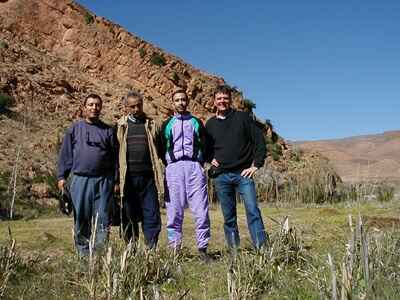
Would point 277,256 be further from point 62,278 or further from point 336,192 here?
point 336,192

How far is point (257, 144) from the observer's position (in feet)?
16.2

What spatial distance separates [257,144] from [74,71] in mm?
19485

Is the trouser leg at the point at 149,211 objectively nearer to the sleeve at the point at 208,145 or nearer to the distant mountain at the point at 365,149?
the sleeve at the point at 208,145

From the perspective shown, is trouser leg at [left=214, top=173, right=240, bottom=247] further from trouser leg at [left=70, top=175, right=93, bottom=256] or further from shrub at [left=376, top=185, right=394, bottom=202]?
shrub at [left=376, top=185, right=394, bottom=202]

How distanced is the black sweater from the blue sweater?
969 millimetres

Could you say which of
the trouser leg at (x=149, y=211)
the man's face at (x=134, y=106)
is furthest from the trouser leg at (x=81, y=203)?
the man's face at (x=134, y=106)

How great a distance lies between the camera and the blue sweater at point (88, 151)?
453 cm

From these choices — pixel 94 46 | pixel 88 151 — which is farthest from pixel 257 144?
pixel 94 46

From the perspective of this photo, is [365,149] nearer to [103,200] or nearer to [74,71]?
[74,71]

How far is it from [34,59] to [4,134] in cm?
586

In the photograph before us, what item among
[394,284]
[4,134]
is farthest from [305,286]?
[4,134]

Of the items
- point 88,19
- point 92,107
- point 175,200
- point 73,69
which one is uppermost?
point 88,19

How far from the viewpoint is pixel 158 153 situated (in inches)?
192

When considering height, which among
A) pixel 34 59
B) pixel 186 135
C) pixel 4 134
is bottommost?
pixel 186 135
